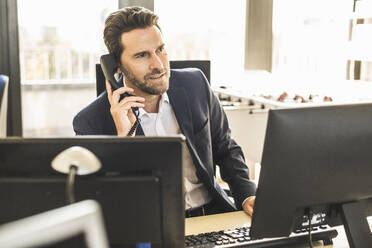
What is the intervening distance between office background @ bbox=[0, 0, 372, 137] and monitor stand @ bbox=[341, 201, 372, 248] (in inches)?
65.4

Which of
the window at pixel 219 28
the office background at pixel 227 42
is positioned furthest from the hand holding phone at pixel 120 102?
the window at pixel 219 28

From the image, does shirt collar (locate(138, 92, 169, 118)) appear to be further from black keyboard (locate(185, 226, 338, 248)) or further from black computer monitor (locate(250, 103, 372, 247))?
black computer monitor (locate(250, 103, 372, 247))

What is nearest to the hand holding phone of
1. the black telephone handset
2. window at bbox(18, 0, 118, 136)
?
the black telephone handset

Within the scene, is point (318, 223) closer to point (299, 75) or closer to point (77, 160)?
point (77, 160)

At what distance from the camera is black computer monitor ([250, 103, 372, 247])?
3.17 ft

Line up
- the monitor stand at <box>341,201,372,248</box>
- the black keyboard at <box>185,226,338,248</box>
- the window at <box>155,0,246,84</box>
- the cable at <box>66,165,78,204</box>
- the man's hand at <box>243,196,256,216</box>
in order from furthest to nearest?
the window at <box>155,0,246,84</box> < the man's hand at <box>243,196,256,216</box> < the black keyboard at <box>185,226,338,248</box> < the monitor stand at <box>341,201,372,248</box> < the cable at <box>66,165,78,204</box>

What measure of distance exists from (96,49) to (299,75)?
1599 millimetres

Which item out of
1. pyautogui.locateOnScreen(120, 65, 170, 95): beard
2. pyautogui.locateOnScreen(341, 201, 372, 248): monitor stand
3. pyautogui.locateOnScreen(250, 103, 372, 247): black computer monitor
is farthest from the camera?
pyautogui.locateOnScreen(120, 65, 170, 95): beard

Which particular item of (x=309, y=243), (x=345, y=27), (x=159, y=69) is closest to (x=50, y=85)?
(x=345, y=27)

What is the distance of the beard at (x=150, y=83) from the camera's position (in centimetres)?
176

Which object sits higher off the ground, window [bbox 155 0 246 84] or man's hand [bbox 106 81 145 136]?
window [bbox 155 0 246 84]

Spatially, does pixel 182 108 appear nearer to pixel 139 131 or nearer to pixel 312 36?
pixel 139 131

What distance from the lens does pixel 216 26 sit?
150 inches

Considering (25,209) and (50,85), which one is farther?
(50,85)
